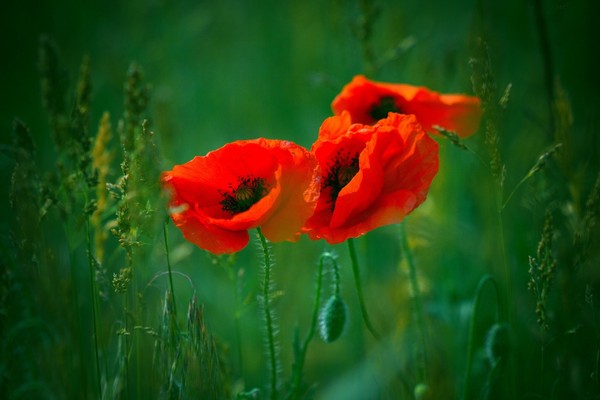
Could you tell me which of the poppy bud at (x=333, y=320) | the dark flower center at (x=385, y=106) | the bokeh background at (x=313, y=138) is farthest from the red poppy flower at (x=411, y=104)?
the poppy bud at (x=333, y=320)

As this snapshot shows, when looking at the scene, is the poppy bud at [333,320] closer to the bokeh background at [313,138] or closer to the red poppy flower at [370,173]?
the bokeh background at [313,138]

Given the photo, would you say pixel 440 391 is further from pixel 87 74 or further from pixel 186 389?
pixel 87 74

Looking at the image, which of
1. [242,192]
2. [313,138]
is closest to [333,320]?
[242,192]

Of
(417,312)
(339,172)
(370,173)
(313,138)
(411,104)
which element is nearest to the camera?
(370,173)

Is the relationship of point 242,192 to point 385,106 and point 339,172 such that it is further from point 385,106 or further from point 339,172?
point 385,106

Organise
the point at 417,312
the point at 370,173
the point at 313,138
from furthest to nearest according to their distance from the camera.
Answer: the point at 313,138, the point at 417,312, the point at 370,173

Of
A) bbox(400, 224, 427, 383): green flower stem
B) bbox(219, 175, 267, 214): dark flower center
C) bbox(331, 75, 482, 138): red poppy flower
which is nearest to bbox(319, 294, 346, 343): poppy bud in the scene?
bbox(400, 224, 427, 383): green flower stem

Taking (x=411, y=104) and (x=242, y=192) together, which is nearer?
(x=242, y=192)
